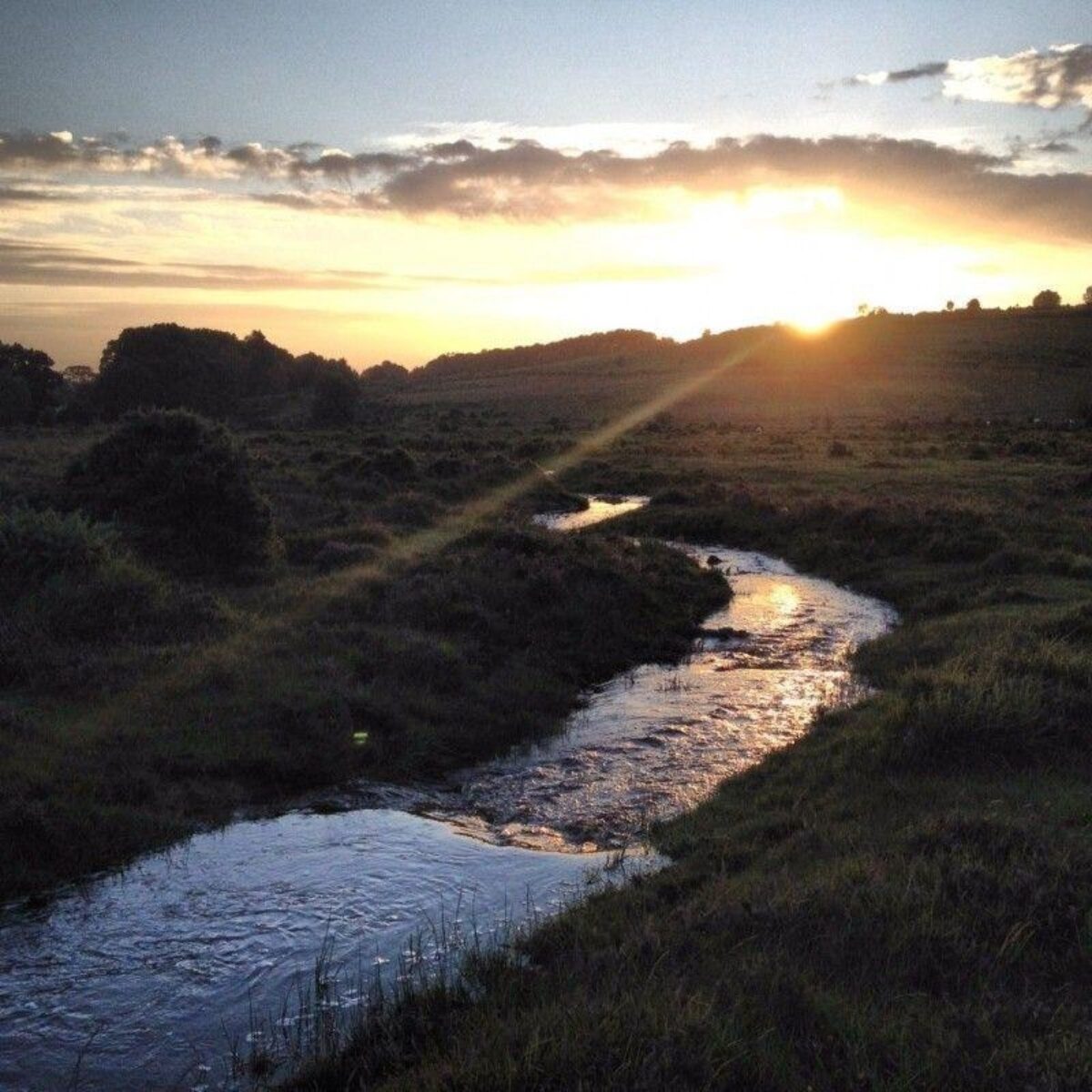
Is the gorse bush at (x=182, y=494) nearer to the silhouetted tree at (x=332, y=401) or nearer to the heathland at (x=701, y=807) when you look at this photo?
the heathland at (x=701, y=807)

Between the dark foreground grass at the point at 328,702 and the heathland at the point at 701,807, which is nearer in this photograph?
the heathland at the point at 701,807

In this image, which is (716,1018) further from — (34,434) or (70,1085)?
(34,434)

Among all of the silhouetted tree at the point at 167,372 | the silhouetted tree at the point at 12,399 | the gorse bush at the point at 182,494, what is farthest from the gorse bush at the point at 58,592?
the silhouetted tree at the point at 167,372

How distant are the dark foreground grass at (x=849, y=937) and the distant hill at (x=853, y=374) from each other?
6841 centimetres

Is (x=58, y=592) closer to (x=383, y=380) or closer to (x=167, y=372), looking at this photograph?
(x=167, y=372)

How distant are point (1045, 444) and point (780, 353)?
8483cm

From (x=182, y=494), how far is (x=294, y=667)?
29.7 ft

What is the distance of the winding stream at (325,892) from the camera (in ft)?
23.3

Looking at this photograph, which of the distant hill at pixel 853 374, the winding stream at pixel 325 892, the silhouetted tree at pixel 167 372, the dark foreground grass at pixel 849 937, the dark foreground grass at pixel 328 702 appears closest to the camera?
the dark foreground grass at pixel 849 937

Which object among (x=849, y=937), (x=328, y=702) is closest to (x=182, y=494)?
(x=328, y=702)

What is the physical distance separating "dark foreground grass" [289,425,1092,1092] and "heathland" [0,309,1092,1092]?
0.03 meters

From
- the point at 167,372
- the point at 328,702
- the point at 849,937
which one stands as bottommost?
the point at 328,702

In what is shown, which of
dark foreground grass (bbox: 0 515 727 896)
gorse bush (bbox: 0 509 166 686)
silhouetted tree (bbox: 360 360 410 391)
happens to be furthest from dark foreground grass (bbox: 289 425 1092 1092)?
silhouetted tree (bbox: 360 360 410 391)

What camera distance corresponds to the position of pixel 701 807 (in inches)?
439
